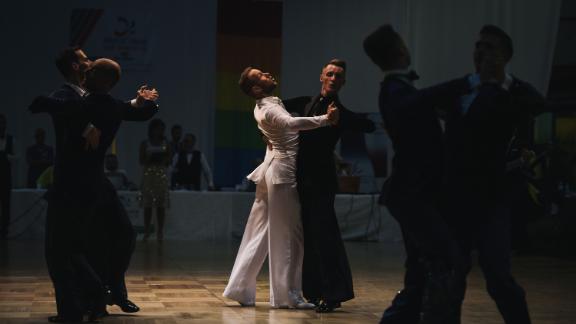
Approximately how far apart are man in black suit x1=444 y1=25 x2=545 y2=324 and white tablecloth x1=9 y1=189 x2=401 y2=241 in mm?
8234

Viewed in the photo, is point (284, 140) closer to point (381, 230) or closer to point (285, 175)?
Answer: point (285, 175)

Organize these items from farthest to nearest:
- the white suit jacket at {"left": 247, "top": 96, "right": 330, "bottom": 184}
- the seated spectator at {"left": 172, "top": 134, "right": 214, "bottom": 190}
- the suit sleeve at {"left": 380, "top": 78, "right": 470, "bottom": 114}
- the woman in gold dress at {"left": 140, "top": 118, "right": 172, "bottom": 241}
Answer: the seated spectator at {"left": 172, "top": 134, "right": 214, "bottom": 190} < the woman in gold dress at {"left": 140, "top": 118, "right": 172, "bottom": 241} < the white suit jacket at {"left": 247, "top": 96, "right": 330, "bottom": 184} < the suit sleeve at {"left": 380, "top": 78, "right": 470, "bottom": 114}

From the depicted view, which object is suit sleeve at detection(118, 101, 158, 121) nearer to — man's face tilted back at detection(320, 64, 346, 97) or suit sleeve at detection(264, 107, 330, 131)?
suit sleeve at detection(264, 107, 330, 131)

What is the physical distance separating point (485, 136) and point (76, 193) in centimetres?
214

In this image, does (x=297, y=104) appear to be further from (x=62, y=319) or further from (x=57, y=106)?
(x=62, y=319)

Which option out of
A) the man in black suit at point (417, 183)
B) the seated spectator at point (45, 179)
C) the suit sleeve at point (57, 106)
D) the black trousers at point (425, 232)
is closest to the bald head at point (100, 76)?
the suit sleeve at point (57, 106)

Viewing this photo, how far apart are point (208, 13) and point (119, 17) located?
136 cm

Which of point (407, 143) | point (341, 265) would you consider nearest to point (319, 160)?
point (341, 265)

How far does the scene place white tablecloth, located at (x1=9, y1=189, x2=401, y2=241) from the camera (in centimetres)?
1180

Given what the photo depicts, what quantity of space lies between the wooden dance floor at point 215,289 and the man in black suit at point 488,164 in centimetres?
162

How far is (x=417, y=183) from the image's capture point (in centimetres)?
377

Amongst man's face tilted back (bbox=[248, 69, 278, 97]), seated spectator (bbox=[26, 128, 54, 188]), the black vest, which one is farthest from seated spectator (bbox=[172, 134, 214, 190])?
man's face tilted back (bbox=[248, 69, 278, 97])

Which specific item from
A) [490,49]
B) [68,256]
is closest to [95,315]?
[68,256]

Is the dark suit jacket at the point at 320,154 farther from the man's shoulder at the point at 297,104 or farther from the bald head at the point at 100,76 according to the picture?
the bald head at the point at 100,76
